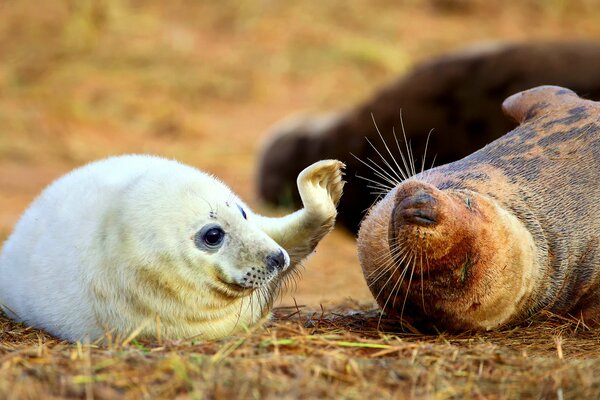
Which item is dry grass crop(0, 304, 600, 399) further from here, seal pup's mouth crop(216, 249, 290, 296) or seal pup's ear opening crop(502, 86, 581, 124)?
seal pup's ear opening crop(502, 86, 581, 124)

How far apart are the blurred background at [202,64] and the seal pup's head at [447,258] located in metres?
4.70

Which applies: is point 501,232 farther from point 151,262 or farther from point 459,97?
point 459,97

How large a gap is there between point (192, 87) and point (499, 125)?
6.62 m

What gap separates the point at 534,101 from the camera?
505 centimetres

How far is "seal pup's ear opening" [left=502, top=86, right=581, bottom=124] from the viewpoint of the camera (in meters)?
5.00

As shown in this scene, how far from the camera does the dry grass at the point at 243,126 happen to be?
3.13m

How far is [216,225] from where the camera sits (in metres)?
3.90

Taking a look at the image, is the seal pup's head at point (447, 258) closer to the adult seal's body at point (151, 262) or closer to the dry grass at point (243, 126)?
the dry grass at point (243, 126)

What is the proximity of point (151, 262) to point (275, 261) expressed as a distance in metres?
0.48

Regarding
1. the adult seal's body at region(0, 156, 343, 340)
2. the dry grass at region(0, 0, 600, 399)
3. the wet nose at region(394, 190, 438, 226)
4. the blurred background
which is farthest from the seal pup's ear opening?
the blurred background

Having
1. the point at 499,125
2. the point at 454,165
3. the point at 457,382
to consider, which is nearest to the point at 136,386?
the point at 457,382

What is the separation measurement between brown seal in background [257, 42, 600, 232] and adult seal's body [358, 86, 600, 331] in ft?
8.65

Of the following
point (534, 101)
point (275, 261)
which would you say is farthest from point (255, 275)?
point (534, 101)

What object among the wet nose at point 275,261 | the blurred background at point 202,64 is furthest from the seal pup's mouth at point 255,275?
the blurred background at point 202,64
